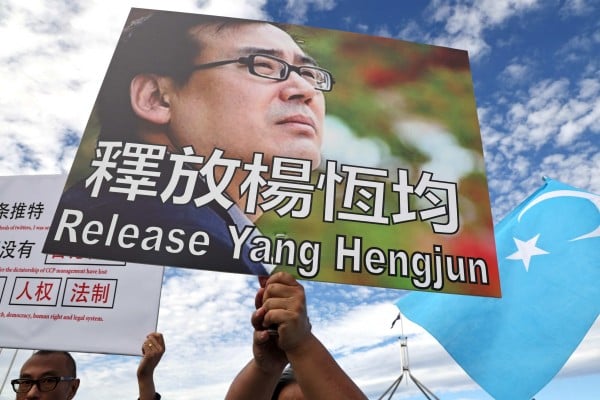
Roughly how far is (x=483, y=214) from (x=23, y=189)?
389cm

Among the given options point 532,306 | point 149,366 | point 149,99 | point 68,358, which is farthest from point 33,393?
point 532,306

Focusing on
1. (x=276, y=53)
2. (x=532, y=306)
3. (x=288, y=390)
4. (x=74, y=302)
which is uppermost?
(x=276, y=53)

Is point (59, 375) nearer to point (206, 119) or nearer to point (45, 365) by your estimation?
point (45, 365)

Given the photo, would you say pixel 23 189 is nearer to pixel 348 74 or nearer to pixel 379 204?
pixel 348 74

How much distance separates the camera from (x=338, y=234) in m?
1.79

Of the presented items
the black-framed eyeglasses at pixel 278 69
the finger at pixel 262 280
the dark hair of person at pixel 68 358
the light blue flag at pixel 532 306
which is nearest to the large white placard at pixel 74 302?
the dark hair of person at pixel 68 358

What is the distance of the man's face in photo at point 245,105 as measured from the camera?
1974 mm

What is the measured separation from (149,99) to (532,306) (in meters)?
3.28

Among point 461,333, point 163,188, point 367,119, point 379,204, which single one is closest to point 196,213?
point 163,188

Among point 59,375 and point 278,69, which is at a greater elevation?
point 278,69

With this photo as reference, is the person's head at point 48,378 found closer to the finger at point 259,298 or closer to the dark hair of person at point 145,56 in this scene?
the dark hair of person at point 145,56

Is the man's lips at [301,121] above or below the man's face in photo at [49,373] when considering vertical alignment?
above

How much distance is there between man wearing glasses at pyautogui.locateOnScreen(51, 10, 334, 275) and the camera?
175cm

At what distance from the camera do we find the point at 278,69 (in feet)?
7.30
